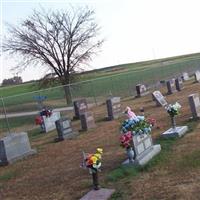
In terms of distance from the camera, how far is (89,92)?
46688 millimetres

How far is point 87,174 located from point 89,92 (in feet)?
118

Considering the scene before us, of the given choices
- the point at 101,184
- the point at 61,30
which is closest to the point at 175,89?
the point at 61,30

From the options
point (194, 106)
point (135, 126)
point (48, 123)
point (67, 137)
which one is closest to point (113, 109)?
point (48, 123)

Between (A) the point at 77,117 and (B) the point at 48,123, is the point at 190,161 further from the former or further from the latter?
(A) the point at 77,117

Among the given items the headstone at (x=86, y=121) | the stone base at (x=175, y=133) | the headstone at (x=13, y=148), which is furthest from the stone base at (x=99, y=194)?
the headstone at (x=86, y=121)

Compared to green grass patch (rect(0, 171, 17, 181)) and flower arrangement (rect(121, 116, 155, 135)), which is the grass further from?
green grass patch (rect(0, 171, 17, 181))

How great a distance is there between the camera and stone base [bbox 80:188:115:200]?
28.8ft

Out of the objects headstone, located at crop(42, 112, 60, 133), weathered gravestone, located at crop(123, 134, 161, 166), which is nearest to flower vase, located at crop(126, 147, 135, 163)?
weathered gravestone, located at crop(123, 134, 161, 166)

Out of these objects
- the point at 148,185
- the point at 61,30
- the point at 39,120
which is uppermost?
the point at 61,30

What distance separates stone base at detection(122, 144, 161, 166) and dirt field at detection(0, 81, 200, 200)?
43 cm

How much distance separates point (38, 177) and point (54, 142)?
5640 millimetres

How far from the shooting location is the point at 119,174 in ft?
33.5

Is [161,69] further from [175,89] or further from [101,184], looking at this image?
[101,184]

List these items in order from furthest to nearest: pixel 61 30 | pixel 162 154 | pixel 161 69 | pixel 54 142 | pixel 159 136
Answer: pixel 161 69 → pixel 61 30 → pixel 54 142 → pixel 159 136 → pixel 162 154
